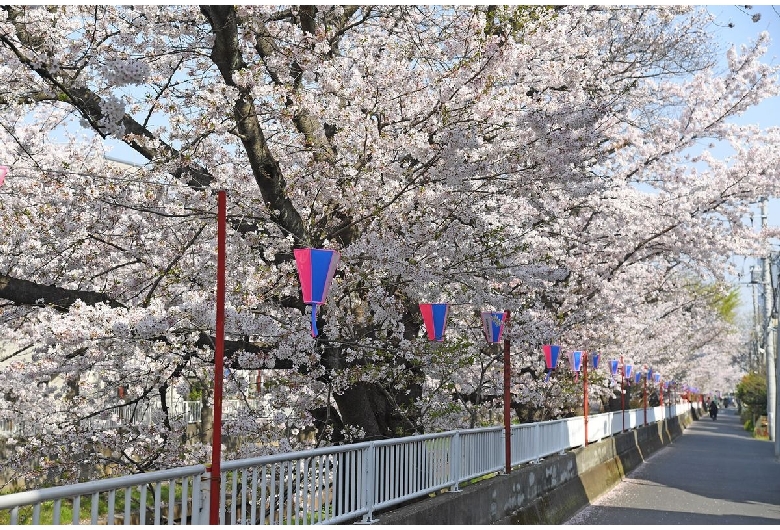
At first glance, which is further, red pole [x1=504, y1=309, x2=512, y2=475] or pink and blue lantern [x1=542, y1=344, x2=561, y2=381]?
pink and blue lantern [x1=542, y1=344, x2=561, y2=381]

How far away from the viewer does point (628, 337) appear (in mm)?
27625

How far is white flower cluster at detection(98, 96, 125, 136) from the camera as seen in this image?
8.34 meters

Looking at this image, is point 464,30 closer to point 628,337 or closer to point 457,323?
point 457,323

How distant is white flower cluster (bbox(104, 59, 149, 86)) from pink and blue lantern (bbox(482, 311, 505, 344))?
652 centimetres

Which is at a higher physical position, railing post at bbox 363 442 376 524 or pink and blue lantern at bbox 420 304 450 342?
pink and blue lantern at bbox 420 304 450 342

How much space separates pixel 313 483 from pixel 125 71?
3.89 metres

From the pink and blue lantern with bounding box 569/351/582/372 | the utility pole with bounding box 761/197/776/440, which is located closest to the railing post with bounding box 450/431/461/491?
the pink and blue lantern with bounding box 569/351/582/372

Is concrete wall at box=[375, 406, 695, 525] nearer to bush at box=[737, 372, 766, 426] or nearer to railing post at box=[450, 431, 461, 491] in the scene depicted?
railing post at box=[450, 431, 461, 491]

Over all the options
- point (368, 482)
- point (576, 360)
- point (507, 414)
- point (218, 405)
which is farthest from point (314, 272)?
point (576, 360)

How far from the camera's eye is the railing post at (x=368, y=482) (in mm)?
8414

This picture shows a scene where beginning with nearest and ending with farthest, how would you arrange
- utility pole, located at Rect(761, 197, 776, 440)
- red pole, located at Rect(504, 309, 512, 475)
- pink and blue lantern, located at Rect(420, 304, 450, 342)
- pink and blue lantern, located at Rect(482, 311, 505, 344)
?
pink and blue lantern, located at Rect(420, 304, 450, 342), pink and blue lantern, located at Rect(482, 311, 505, 344), red pole, located at Rect(504, 309, 512, 475), utility pole, located at Rect(761, 197, 776, 440)

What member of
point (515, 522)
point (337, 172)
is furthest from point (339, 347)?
point (515, 522)

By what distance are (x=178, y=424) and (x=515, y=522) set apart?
494 cm

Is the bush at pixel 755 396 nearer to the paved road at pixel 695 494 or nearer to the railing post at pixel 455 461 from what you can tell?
the paved road at pixel 695 494
